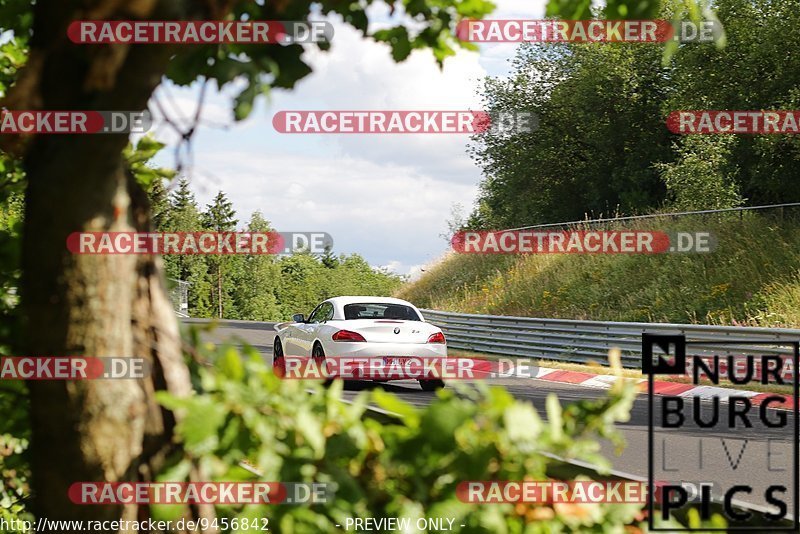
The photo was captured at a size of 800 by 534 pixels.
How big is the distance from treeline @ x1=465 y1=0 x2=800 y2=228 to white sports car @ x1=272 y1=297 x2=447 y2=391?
11587mm

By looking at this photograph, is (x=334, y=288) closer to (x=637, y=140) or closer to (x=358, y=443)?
(x=637, y=140)

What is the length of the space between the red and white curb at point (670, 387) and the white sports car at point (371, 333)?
3.05 m

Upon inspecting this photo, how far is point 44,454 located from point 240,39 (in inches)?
59.3

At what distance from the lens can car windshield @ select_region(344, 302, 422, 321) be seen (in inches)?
605

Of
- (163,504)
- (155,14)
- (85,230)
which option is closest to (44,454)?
(163,504)

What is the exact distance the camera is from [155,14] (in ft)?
8.82

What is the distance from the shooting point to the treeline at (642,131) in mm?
26562

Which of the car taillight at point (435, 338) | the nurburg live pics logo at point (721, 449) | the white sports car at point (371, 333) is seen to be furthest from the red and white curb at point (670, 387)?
the white sports car at point (371, 333)

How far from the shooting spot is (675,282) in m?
25.5

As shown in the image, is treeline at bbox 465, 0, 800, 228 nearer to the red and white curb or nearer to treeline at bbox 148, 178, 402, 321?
the red and white curb

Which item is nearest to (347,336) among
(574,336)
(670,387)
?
(670,387)

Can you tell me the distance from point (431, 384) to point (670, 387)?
4.03 meters

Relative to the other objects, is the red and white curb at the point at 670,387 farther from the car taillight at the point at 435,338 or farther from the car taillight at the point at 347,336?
the car taillight at the point at 347,336

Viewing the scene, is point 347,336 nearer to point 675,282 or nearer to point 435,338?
point 435,338
